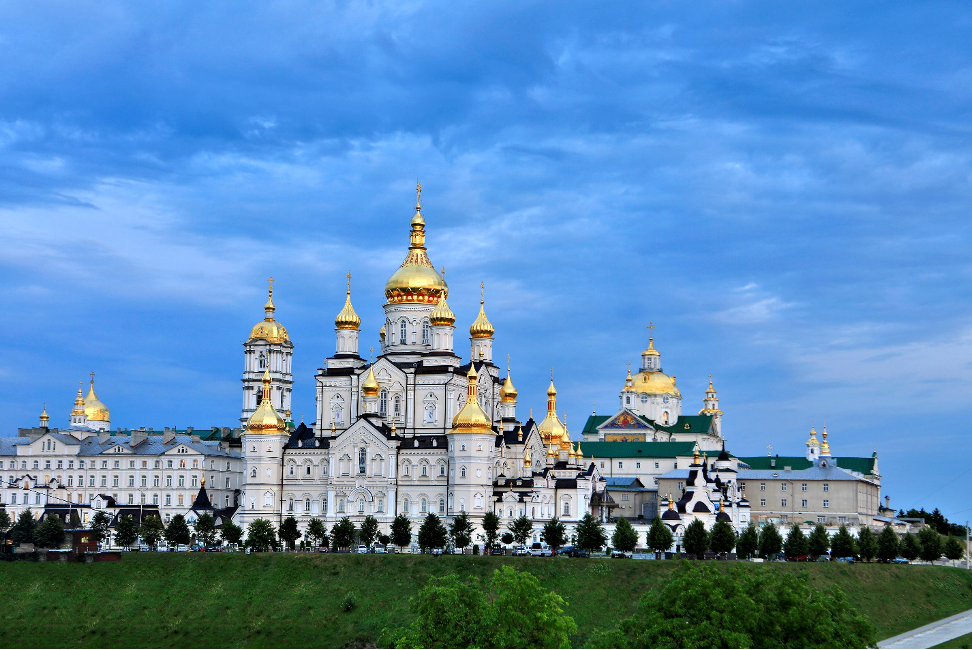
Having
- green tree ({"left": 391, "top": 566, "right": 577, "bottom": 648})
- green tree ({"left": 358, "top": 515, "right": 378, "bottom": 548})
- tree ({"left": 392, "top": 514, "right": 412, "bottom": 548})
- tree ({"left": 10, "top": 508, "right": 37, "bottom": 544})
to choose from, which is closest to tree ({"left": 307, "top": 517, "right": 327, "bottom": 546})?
green tree ({"left": 358, "top": 515, "right": 378, "bottom": 548})

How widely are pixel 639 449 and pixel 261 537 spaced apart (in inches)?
1540

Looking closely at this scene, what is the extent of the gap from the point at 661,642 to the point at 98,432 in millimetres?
80374

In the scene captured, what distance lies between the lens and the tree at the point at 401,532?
232 ft

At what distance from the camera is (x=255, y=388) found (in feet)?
346

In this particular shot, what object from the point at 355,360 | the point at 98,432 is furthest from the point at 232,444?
the point at 355,360

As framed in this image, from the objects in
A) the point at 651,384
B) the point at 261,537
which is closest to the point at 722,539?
the point at 261,537

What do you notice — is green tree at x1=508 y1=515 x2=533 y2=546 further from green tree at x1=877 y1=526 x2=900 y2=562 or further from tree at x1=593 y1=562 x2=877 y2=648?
tree at x1=593 y1=562 x2=877 y2=648

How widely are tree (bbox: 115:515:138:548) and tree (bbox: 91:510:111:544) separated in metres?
1.15

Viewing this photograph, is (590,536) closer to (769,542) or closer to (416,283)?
(769,542)

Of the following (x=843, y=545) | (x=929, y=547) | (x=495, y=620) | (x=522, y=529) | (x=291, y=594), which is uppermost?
(x=522, y=529)

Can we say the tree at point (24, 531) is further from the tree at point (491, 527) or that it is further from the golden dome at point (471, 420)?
the tree at point (491, 527)

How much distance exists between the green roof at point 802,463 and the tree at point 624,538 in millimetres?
29988

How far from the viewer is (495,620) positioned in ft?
121

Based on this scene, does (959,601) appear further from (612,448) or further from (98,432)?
(98,432)
